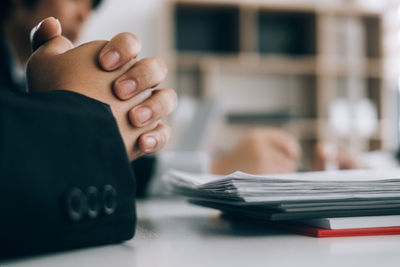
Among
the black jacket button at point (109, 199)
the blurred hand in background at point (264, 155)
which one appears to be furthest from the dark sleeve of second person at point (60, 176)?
the blurred hand in background at point (264, 155)

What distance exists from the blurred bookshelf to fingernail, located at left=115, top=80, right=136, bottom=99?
258cm

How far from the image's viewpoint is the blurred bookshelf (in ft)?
10.0

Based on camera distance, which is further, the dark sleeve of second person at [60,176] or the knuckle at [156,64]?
the knuckle at [156,64]

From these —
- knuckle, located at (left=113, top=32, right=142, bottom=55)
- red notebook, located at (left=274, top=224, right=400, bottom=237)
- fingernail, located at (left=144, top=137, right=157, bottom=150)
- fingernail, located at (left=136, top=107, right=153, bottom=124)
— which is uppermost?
knuckle, located at (left=113, top=32, right=142, bottom=55)

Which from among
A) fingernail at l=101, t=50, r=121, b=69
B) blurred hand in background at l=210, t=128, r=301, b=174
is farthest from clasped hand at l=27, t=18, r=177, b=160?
blurred hand in background at l=210, t=128, r=301, b=174

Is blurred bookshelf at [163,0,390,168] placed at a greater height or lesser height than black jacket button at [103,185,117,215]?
greater

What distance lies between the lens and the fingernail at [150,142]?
1.40 feet

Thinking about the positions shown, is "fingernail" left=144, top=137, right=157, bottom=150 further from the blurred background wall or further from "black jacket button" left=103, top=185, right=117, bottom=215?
the blurred background wall

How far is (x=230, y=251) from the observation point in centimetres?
35

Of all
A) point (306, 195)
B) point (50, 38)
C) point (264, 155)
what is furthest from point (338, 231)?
point (264, 155)

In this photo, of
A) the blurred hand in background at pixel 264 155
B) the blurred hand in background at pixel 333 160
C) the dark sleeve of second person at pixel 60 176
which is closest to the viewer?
the dark sleeve of second person at pixel 60 176

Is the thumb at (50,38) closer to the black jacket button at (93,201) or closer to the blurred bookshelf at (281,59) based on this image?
the black jacket button at (93,201)

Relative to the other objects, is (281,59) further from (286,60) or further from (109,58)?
(109,58)

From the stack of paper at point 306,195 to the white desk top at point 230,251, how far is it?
3cm
